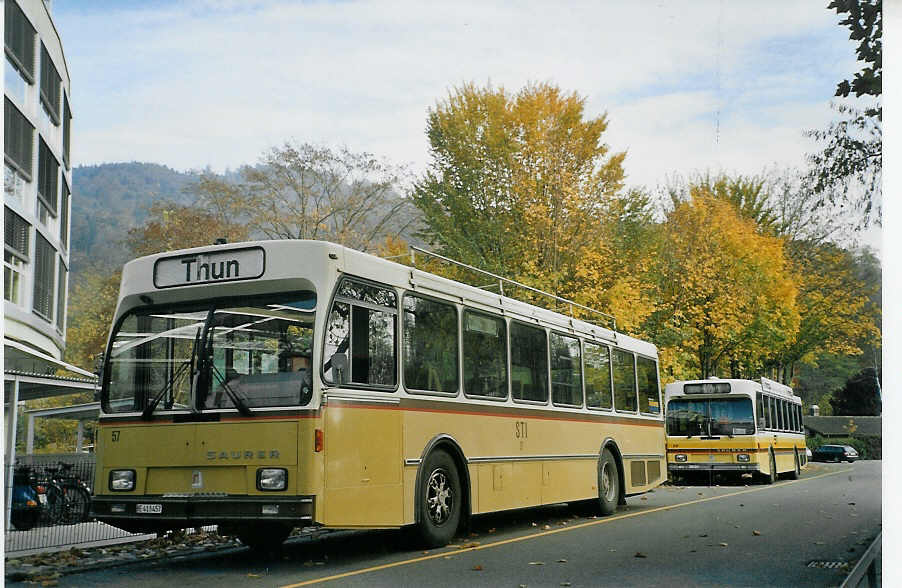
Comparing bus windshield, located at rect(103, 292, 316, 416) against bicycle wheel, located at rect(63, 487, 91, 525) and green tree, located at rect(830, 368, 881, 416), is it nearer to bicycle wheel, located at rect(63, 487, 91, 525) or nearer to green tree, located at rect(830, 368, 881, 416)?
bicycle wheel, located at rect(63, 487, 91, 525)

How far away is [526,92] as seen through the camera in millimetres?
27875

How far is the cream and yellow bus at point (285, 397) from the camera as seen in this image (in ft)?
29.4

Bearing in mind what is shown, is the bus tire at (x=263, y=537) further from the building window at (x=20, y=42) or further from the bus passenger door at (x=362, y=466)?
the building window at (x=20, y=42)

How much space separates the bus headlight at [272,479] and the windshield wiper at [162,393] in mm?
1343

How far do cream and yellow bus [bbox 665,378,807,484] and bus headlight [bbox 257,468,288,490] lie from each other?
19382mm

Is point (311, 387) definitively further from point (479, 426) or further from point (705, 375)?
point (705, 375)

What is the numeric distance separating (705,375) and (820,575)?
27334 mm

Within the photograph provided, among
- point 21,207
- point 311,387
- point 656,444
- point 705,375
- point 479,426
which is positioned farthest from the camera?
point 705,375

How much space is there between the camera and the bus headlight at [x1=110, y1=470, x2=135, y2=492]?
9469 mm

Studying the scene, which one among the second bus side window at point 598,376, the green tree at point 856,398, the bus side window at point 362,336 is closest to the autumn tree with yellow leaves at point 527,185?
the second bus side window at point 598,376

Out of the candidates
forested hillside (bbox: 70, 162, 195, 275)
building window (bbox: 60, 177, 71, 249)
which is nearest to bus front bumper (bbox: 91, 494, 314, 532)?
forested hillside (bbox: 70, 162, 195, 275)

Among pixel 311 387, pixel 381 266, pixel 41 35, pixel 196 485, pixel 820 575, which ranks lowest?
pixel 820 575

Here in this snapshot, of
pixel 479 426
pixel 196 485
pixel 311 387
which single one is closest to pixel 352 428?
pixel 311 387

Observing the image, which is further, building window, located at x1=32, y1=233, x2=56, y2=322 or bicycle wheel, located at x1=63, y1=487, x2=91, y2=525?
building window, located at x1=32, y1=233, x2=56, y2=322
